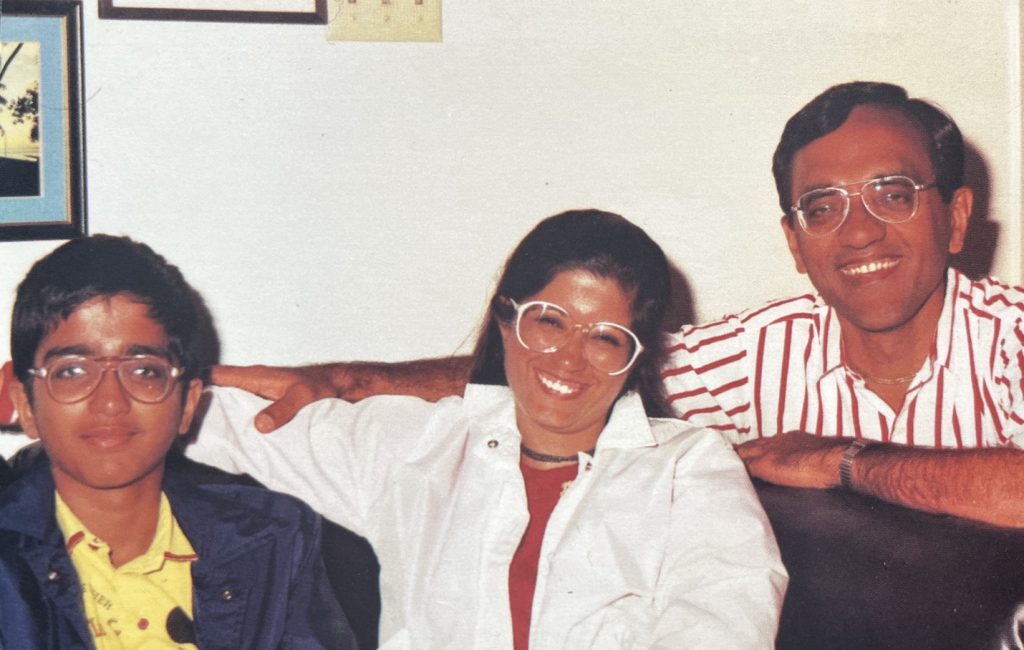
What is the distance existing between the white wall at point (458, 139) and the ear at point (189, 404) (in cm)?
47

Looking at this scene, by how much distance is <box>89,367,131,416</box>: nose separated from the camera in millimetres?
1351

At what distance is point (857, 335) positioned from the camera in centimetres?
184

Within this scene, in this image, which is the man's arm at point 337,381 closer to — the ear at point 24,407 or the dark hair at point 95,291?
the dark hair at point 95,291

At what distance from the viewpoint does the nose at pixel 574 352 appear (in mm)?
1483

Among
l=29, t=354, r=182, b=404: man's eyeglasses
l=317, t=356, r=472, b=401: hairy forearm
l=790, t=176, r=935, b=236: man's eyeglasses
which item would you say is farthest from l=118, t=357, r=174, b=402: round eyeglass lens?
l=790, t=176, r=935, b=236: man's eyeglasses

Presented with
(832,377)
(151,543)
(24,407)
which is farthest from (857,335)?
(24,407)

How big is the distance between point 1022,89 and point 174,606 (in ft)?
6.77

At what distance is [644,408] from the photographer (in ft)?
5.24

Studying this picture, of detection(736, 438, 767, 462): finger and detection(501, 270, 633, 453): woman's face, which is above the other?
detection(501, 270, 633, 453): woman's face

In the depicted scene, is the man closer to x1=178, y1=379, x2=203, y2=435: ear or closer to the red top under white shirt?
the red top under white shirt

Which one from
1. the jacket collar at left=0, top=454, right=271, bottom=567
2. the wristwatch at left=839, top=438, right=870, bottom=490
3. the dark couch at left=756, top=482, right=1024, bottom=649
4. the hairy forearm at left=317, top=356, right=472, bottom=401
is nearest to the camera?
the dark couch at left=756, top=482, right=1024, bottom=649

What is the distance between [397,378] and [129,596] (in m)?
0.61

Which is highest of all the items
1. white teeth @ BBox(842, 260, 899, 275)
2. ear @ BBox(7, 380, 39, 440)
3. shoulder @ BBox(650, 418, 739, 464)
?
white teeth @ BBox(842, 260, 899, 275)

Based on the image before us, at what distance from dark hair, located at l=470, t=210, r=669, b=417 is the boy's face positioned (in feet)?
1.77
